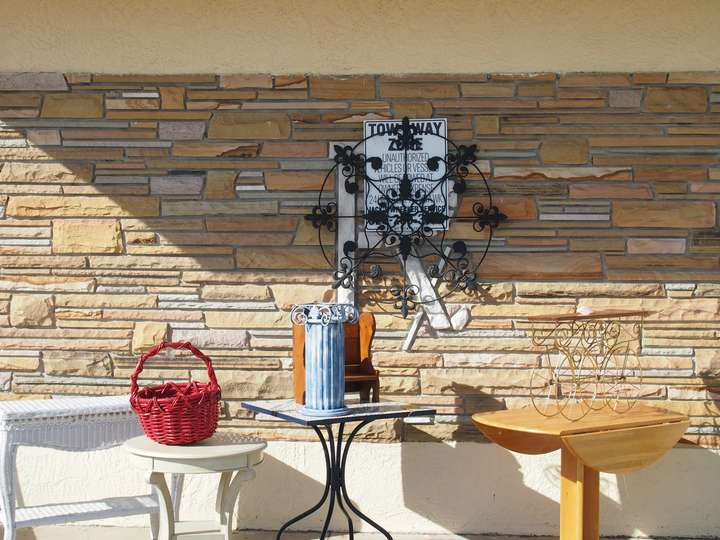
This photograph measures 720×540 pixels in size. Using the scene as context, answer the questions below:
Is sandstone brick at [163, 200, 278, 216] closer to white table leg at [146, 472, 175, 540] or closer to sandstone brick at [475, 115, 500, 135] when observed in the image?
sandstone brick at [475, 115, 500, 135]

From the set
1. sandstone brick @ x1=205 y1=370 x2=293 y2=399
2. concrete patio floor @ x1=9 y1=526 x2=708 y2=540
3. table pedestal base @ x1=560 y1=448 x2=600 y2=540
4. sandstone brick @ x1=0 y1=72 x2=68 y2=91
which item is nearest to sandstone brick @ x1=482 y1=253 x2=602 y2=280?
table pedestal base @ x1=560 y1=448 x2=600 y2=540

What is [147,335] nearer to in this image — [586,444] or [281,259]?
[281,259]

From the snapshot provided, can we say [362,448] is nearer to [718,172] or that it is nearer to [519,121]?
[519,121]

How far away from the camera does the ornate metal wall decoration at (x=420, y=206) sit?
417 cm

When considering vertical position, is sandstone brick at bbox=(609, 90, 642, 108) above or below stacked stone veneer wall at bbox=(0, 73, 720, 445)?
above

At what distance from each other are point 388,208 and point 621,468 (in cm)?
149

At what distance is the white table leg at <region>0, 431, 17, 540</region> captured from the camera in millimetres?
3516

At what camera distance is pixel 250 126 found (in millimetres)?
4238

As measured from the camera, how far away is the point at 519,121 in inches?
164

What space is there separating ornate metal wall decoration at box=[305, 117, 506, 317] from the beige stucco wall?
351 millimetres

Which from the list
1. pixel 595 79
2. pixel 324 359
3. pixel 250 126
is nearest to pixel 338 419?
pixel 324 359

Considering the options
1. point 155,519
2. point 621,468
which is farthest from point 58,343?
point 621,468

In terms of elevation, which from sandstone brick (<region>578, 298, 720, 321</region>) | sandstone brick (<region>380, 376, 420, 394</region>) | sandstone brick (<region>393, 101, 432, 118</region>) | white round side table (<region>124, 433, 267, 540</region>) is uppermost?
sandstone brick (<region>393, 101, 432, 118</region>)

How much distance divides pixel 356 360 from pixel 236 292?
67 cm
